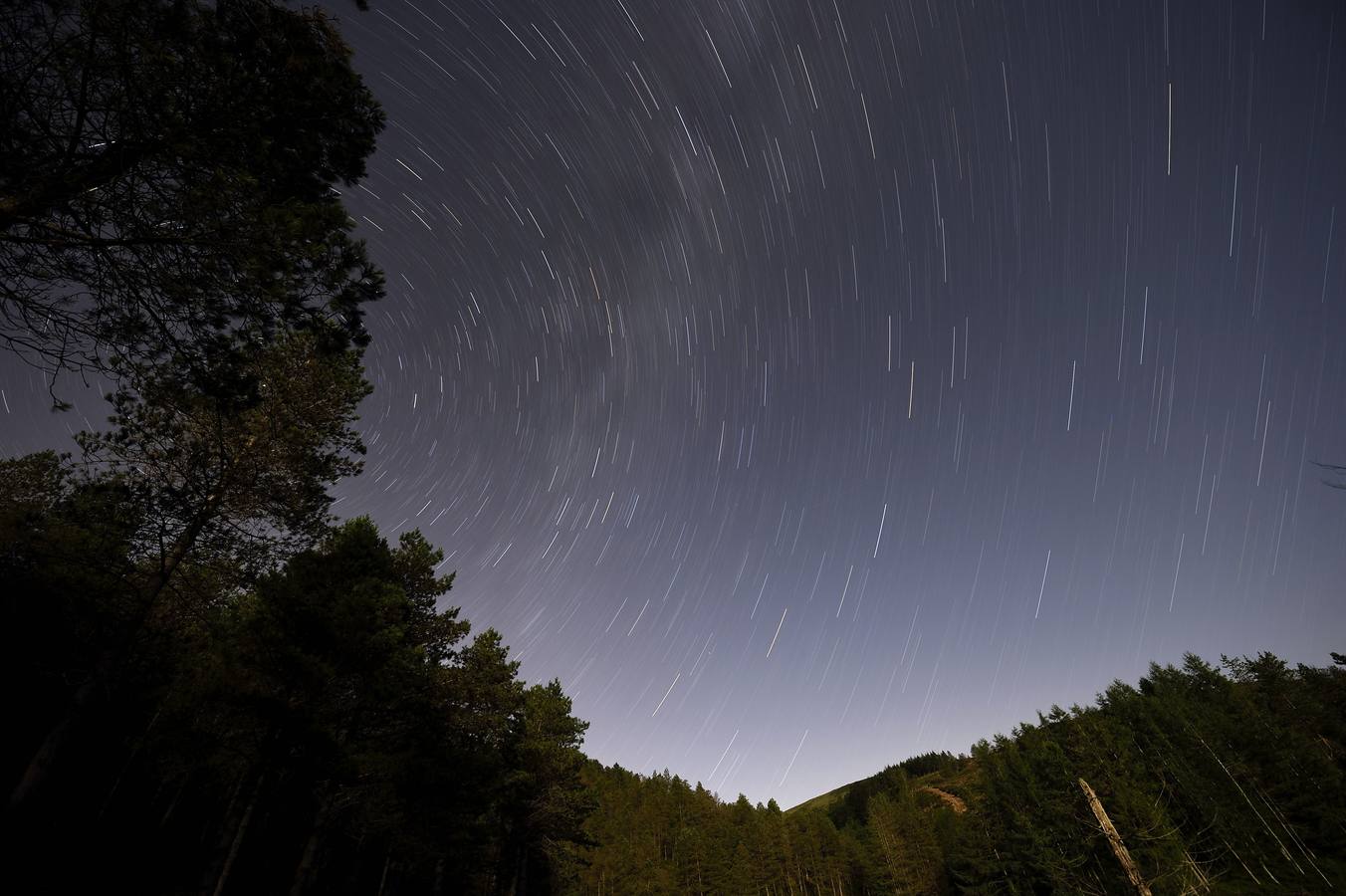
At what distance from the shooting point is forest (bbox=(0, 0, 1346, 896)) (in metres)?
4.88

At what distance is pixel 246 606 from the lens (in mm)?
14031

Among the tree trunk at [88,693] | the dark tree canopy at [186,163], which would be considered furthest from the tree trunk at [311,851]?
the dark tree canopy at [186,163]

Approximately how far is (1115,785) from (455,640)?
127 ft

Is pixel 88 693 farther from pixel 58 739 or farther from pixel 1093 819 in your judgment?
pixel 1093 819

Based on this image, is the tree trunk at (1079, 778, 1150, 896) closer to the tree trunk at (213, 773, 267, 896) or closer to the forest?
the forest

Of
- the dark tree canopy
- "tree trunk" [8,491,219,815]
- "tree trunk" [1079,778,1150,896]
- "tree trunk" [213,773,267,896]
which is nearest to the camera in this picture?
→ the dark tree canopy

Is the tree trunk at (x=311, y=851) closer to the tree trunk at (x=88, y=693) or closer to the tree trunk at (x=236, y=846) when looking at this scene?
the tree trunk at (x=236, y=846)

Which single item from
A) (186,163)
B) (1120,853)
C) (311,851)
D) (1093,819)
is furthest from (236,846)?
(1093,819)

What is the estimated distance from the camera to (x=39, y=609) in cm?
1504

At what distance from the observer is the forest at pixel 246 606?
4883mm

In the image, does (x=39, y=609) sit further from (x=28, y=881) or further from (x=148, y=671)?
(x=28, y=881)

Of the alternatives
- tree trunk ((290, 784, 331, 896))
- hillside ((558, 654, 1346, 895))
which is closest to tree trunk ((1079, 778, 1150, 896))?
hillside ((558, 654, 1346, 895))

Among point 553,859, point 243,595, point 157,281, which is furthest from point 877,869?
point 157,281

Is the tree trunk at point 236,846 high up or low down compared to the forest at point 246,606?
down
